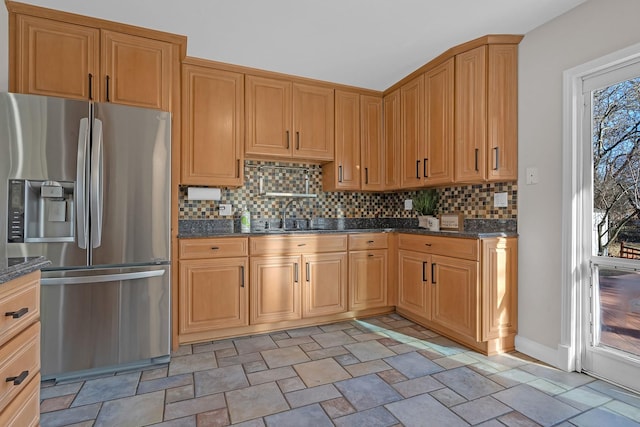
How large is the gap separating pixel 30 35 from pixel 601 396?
4204mm

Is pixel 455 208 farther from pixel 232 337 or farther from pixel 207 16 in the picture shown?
pixel 207 16

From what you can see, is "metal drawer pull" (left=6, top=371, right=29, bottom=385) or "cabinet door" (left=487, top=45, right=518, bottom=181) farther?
"cabinet door" (left=487, top=45, right=518, bottom=181)

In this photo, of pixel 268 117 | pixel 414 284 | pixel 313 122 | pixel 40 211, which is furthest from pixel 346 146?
pixel 40 211

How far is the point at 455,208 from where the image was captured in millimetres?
3213

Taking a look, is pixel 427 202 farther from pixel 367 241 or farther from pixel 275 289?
pixel 275 289

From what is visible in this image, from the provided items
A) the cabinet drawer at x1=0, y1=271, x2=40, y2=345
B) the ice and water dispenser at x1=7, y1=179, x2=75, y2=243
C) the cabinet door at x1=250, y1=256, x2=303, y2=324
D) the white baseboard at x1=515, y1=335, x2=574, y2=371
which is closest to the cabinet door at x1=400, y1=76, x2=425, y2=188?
the cabinet door at x1=250, y1=256, x2=303, y2=324

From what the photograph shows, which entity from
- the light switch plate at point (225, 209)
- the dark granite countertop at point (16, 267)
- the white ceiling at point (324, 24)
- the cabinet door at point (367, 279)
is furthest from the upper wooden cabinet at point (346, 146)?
the dark granite countertop at point (16, 267)

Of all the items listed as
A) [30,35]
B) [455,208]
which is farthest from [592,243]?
[30,35]

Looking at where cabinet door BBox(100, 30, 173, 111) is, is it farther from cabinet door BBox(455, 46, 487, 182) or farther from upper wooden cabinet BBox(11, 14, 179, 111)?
cabinet door BBox(455, 46, 487, 182)

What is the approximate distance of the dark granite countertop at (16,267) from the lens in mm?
986

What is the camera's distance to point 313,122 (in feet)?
11.1

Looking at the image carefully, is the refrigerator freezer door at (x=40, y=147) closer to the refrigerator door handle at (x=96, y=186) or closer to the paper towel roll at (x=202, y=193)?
the refrigerator door handle at (x=96, y=186)

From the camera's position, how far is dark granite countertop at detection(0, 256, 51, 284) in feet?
3.24

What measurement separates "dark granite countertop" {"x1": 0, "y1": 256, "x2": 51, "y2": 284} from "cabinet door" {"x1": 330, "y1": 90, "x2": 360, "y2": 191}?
265 cm
